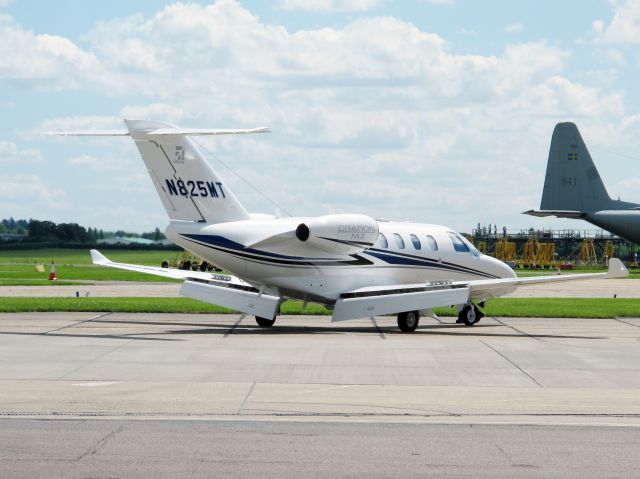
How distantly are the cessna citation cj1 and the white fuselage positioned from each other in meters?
0.03

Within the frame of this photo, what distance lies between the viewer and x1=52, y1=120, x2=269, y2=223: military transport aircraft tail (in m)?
27.8

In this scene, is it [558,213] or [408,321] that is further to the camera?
[558,213]

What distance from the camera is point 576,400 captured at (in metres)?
15.7

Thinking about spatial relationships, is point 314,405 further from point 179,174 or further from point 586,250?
point 586,250

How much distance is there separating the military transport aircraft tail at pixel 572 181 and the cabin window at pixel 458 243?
47.0 m

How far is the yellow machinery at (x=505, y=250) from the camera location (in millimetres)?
121500

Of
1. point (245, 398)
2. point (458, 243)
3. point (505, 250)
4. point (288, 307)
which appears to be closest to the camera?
point (245, 398)

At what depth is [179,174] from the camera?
2806cm

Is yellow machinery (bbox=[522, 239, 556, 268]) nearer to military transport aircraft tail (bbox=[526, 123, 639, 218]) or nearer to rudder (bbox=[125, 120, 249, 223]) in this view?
military transport aircraft tail (bbox=[526, 123, 639, 218])

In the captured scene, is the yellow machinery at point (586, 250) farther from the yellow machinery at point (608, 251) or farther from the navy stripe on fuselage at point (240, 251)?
the navy stripe on fuselage at point (240, 251)

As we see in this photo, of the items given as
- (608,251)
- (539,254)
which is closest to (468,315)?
(539,254)

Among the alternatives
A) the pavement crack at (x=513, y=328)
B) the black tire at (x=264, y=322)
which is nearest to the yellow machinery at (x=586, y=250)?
the pavement crack at (x=513, y=328)

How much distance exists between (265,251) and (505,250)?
3770 inches

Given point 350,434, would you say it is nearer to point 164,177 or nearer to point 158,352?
point 158,352
